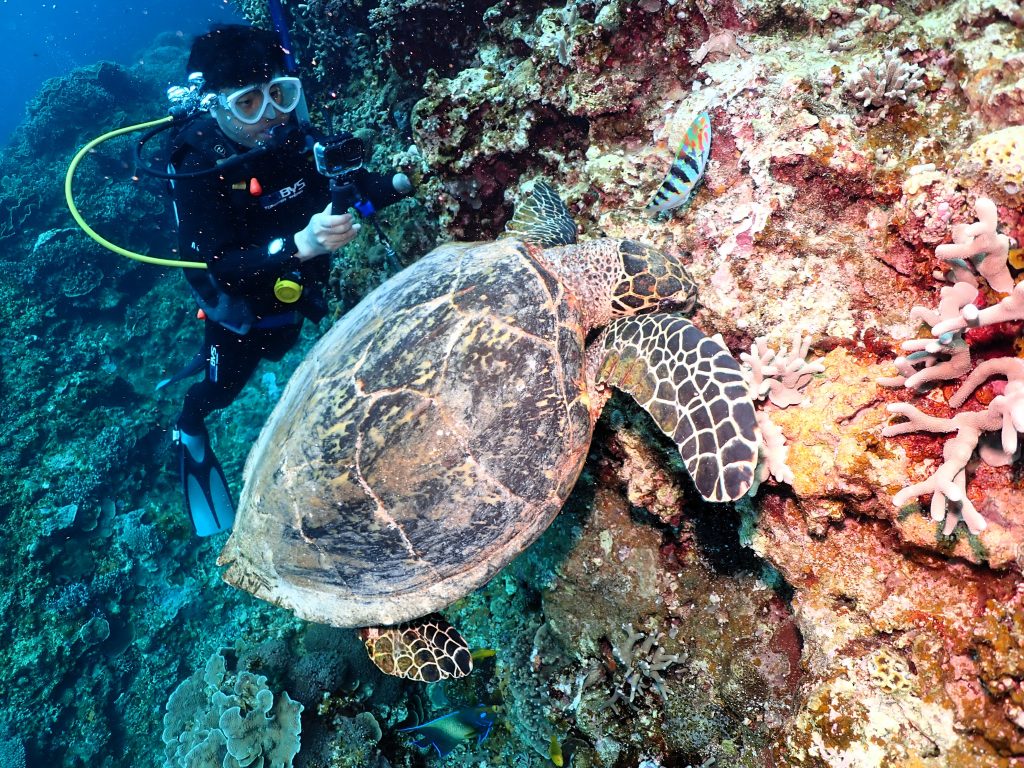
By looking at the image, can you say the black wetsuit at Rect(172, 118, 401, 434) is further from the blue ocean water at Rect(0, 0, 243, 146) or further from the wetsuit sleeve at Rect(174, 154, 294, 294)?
the blue ocean water at Rect(0, 0, 243, 146)

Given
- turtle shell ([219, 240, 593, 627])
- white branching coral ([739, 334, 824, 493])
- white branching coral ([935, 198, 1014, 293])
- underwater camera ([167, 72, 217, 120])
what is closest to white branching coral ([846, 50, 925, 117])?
white branching coral ([935, 198, 1014, 293])

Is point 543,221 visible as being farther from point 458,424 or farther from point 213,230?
point 213,230

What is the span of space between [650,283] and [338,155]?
328 cm

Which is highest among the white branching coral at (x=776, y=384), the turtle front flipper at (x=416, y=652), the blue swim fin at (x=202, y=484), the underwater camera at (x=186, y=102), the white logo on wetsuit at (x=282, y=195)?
the underwater camera at (x=186, y=102)

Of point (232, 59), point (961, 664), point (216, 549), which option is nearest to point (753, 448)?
point (961, 664)

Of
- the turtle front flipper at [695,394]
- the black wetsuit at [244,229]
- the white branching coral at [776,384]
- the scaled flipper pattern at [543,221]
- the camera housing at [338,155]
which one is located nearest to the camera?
the turtle front flipper at [695,394]

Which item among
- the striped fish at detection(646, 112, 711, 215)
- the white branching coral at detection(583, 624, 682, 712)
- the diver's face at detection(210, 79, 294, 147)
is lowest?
the white branching coral at detection(583, 624, 682, 712)

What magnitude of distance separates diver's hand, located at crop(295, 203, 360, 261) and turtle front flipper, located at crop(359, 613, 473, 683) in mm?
3188

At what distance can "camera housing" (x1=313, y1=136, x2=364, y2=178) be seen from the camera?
4.69 metres

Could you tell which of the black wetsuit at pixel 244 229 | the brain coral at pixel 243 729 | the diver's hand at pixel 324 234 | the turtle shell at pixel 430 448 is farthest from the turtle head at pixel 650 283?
the brain coral at pixel 243 729

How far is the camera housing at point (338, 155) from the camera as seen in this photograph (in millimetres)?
4691

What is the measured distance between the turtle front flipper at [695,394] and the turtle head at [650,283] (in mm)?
106

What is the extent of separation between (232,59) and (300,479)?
14.5 feet

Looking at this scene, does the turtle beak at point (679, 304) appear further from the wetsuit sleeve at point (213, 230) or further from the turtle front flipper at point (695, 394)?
the wetsuit sleeve at point (213, 230)
